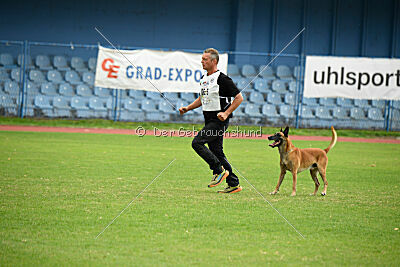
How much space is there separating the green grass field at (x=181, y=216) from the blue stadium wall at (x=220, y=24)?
13.9m

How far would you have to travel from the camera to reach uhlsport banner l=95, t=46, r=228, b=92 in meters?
21.3

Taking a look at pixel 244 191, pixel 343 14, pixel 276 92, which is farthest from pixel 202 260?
pixel 343 14

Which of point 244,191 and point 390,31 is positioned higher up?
point 390,31

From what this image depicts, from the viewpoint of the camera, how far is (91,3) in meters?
25.0

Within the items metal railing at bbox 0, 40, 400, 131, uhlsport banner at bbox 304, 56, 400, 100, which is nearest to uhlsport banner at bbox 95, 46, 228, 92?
metal railing at bbox 0, 40, 400, 131

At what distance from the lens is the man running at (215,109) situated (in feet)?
26.3

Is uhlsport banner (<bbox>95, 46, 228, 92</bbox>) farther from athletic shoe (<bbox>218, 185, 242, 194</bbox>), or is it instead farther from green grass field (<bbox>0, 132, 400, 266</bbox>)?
athletic shoe (<bbox>218, 185, 242, 194</bbox>)

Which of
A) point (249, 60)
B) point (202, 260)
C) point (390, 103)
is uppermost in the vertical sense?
point (249, 60)

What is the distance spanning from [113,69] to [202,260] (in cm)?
1730

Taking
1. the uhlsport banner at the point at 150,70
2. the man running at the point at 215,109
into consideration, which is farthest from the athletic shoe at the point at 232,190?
the uhlsport banner at the point at 150,70

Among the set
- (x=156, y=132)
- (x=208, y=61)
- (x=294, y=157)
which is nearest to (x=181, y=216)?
(x=294, y=157)

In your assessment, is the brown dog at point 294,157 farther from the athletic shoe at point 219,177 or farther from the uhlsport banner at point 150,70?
the uhlsport banner at point 150,70

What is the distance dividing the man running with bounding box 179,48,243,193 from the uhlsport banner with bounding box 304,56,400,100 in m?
13.5

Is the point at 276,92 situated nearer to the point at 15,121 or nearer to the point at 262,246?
the point at 15,121
